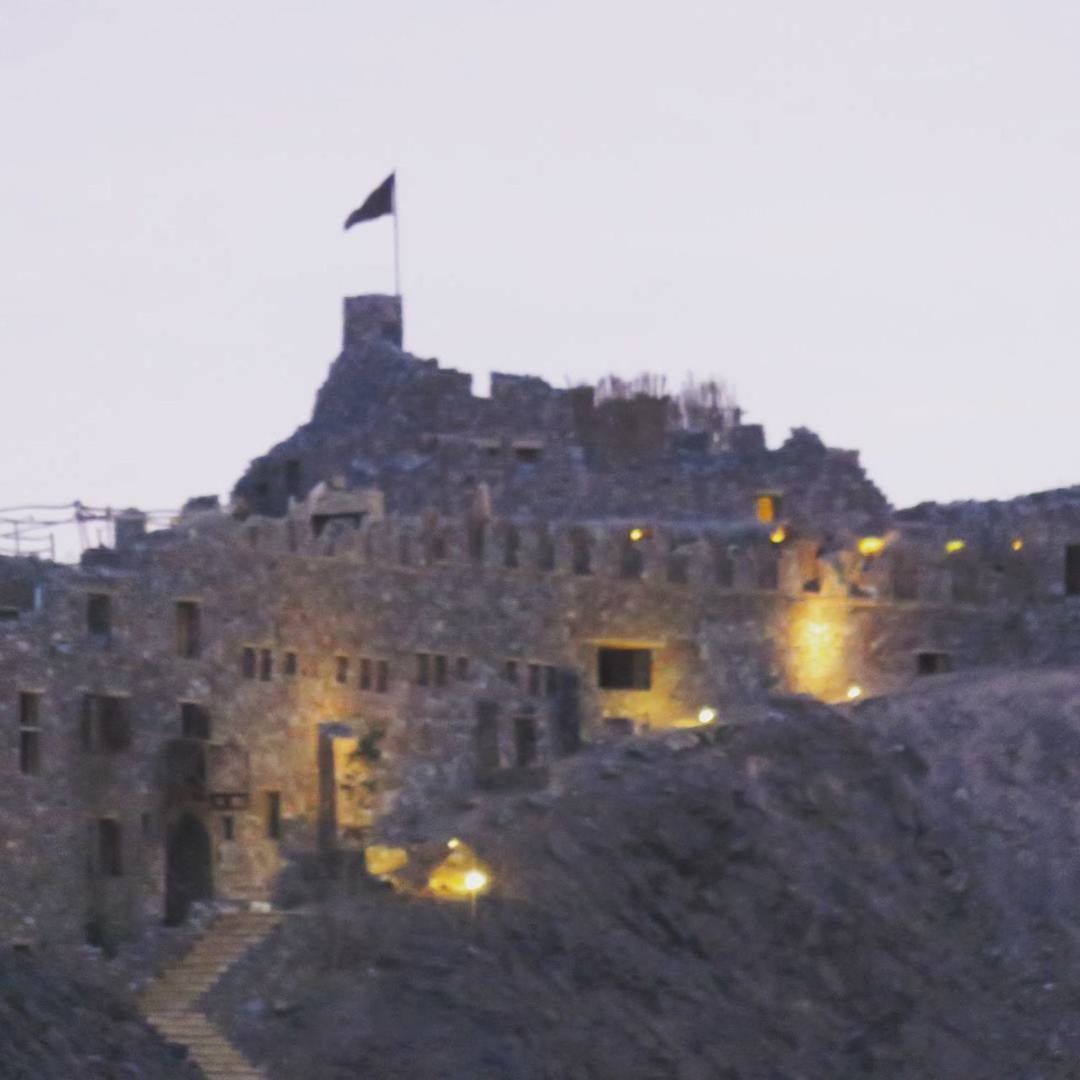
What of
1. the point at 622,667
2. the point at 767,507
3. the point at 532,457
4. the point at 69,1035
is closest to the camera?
the point at 69,1035

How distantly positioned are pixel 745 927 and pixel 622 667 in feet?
50.6

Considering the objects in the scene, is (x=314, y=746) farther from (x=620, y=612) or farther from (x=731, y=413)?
(x=731, y=413)

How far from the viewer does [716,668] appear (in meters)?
129

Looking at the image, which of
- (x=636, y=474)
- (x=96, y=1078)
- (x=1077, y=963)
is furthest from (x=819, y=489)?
(x=96, y=1078)

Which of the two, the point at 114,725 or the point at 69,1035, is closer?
the point at 69,1035

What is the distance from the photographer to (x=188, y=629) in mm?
130250

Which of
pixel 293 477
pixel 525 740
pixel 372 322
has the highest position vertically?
pixel 372 322

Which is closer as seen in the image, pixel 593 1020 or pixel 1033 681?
pixel 593 1020

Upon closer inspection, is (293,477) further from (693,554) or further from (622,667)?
(693,554)

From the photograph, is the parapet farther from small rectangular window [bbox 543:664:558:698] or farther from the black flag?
small rectangular window [bbox 543:664:558:698]

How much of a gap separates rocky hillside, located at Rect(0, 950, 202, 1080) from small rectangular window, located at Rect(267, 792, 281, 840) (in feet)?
65.8

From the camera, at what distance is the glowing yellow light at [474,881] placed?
113 metres

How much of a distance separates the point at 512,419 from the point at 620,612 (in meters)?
13.8

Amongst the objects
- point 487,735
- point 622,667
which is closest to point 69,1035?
point 487,735
